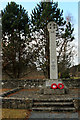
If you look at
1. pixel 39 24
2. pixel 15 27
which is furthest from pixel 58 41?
pixel 15 27

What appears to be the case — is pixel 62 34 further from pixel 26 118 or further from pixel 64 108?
pixel 26 118

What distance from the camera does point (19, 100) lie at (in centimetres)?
596

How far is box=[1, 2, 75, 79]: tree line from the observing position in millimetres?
14495

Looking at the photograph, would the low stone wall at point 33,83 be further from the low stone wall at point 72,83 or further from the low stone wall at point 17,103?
the low stone wall at point 17,103

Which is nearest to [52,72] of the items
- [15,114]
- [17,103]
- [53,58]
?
[53,58]

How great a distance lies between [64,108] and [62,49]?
10.3 m

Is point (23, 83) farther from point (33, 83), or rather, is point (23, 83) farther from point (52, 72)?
point (52, 72)

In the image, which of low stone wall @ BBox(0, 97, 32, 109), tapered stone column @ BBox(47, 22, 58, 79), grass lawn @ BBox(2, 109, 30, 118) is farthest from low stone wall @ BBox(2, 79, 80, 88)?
grass lawn @ BBox(2, 109, 30, 118)

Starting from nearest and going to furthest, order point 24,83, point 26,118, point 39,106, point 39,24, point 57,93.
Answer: point 26,118 < point 39,106 < point 57,93 < point 24,83 < point 39,24

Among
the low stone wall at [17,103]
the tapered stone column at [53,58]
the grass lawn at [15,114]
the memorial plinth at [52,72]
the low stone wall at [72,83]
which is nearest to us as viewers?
the grass lawn at [15,114]

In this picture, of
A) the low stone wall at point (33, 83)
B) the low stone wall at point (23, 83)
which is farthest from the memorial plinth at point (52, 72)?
the low stone wall at point (23, 83)

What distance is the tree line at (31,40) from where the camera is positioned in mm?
14495

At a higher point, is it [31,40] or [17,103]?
[31,40]

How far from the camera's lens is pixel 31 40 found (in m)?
15.4
